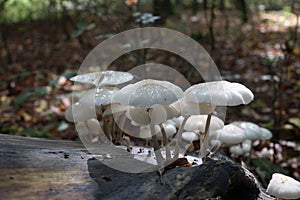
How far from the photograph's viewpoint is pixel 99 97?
1.85 meters

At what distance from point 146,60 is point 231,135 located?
9.35ft

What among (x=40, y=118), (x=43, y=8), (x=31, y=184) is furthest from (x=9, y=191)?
(x=43, y=8)

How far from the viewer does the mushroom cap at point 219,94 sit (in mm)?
1629

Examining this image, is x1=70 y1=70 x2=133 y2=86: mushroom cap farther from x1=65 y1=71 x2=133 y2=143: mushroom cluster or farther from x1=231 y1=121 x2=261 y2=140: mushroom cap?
x1=231 y1=121 x2=261 y2=140: mushroom cap

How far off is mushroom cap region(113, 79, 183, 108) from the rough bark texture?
Answer: 36 centimetres

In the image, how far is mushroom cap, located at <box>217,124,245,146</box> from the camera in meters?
2.37

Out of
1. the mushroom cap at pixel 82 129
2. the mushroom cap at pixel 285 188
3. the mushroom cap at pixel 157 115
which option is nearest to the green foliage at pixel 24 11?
the mushroom cap at pixel 82 129

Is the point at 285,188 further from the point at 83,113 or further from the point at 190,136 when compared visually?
the point at 83,113

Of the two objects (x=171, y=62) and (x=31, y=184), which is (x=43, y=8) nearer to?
(x=171, y=62)

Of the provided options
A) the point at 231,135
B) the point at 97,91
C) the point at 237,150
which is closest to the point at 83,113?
the point at 97,91

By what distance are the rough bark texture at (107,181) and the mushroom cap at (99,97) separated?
1.17 feet

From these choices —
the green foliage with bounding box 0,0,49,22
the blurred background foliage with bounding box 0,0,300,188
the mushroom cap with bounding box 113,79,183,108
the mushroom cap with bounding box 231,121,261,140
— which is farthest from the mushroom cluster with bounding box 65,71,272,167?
the green foliage with bounding box 0,0,49,22

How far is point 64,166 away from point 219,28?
869 centimetres

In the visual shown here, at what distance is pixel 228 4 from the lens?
14.3m
